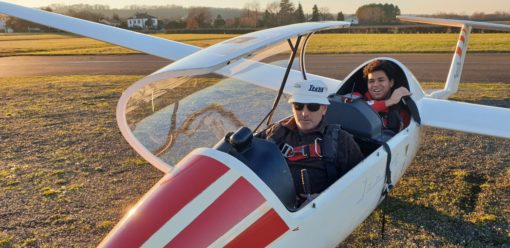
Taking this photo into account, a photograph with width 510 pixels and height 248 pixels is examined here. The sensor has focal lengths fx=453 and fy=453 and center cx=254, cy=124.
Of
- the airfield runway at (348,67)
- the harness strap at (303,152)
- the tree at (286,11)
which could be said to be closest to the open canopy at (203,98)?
the harness strap at (303,152)

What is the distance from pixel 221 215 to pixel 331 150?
1.40m

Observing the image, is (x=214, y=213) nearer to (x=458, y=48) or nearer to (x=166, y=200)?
(x=166, y=200)

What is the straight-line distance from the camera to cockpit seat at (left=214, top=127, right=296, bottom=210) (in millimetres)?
2924

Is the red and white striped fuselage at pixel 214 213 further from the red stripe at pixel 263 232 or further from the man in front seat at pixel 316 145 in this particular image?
the man in front seat at pixel 316 145

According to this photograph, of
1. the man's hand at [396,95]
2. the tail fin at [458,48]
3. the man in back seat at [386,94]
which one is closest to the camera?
the man in back seat at [386,94]

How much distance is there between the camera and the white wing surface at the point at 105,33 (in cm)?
753

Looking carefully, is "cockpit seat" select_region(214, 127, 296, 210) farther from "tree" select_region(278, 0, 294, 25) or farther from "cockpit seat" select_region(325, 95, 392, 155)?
"tree" select_region(278, 0, 294, 25)

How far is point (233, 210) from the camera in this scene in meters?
2.59

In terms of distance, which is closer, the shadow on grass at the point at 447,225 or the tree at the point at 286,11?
the shadow on grass at the point at 447,225

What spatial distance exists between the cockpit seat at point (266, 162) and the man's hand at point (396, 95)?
8.12 ft

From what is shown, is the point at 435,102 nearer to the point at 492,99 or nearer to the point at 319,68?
the point at 492,99

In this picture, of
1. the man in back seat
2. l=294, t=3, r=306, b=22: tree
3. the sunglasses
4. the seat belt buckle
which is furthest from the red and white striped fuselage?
l=294, t=3, r=306, b=22: tree

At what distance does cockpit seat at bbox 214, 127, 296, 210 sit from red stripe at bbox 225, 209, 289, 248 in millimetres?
301

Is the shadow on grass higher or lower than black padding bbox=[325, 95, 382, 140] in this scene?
lower
